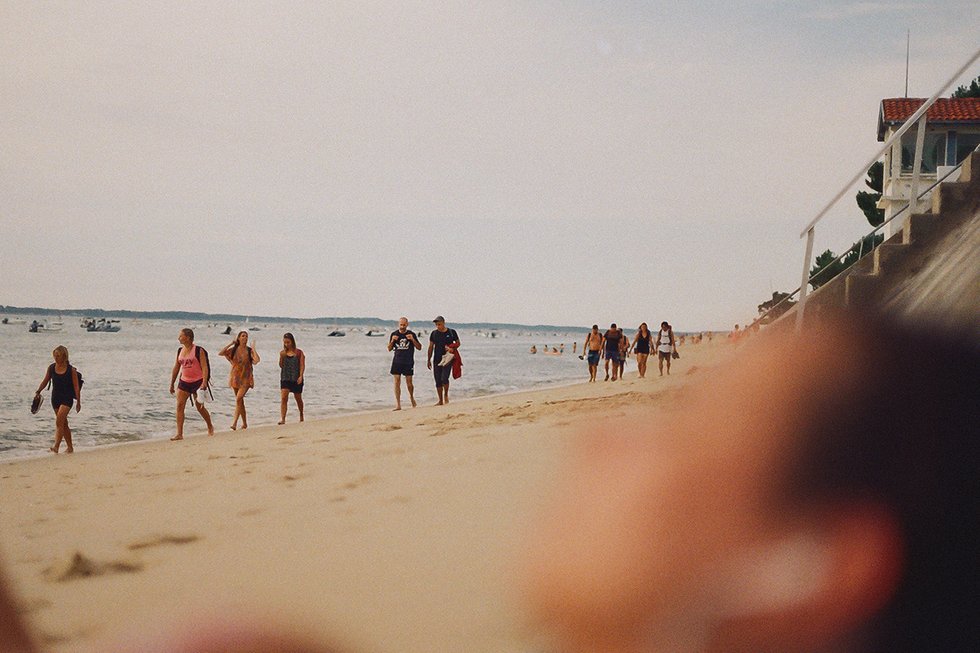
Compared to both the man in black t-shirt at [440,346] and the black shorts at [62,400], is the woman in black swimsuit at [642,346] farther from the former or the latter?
the black shorts at [62,400]

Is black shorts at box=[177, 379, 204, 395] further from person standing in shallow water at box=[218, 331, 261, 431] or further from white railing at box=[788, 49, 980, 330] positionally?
white railing at box=[788, 49, 980, 330]

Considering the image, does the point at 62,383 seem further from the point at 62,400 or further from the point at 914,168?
the point at 914,168

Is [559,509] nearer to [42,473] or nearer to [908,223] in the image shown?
[908,223]

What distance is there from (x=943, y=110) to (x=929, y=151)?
4.42 feet

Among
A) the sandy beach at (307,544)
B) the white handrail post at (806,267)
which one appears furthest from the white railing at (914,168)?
the sandy beach at (307,544)

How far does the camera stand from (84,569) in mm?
3379

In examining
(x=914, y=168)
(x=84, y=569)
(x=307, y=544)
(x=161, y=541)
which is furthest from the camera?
(x=914, y=168)

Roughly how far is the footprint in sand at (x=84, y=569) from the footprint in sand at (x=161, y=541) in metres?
0.23

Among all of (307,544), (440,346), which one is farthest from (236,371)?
(307,544)

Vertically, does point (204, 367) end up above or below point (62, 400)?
above

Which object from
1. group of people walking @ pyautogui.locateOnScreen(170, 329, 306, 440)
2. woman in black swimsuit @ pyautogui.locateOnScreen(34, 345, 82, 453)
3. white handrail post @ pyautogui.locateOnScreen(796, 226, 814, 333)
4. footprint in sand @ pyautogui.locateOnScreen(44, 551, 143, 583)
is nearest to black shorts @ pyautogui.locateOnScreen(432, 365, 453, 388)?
group of people walking @ pyautogui.locateOnScreen(170, 329, 306, 440)

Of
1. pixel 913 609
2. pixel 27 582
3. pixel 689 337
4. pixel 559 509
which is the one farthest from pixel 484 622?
pixel 689 337

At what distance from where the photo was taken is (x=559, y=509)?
140 inches

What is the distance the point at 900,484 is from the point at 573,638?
123 centimetres
